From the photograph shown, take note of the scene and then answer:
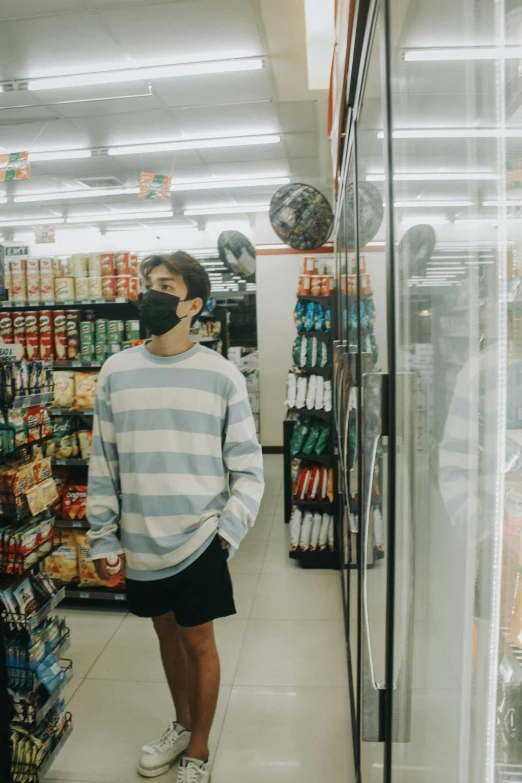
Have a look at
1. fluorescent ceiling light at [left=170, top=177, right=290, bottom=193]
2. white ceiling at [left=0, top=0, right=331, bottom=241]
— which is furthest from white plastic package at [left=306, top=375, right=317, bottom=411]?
fluorescent ceiling light at [left=170, top=177, right=290, bottom=193]

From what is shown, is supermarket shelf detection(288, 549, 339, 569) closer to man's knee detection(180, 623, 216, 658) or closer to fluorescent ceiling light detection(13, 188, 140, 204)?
man's knee detection(180, 623, 216, 658)

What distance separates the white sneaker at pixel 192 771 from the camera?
6.76 feet

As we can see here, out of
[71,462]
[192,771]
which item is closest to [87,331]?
[71,462]

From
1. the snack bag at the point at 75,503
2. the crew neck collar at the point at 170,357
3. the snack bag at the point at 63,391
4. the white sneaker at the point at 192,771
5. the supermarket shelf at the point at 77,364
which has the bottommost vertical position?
the white sneaker at the point at 192,771

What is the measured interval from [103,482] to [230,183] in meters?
7.50

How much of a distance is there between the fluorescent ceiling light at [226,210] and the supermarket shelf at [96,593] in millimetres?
7884

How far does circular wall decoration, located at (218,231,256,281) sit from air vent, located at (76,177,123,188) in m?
2.08

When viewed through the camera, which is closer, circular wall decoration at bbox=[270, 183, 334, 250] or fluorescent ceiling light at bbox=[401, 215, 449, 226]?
fluorescent ceiling light at bbox=[401, 215, 449, 226]

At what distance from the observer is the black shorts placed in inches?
77.2

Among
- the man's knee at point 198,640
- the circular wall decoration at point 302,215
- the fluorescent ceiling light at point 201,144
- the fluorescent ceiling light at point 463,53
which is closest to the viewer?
the fluorescent ceiling light at point 463,53

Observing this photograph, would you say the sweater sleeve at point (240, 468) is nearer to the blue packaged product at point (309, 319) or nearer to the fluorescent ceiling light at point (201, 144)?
the blue packaged product at point (309, 319)

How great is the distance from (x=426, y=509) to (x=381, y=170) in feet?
2.01

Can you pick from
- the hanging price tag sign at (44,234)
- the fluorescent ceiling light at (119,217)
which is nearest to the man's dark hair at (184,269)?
the hanging price tag sign at (44,234)

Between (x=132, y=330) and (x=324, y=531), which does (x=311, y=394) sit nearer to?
(x=324, y=531)
